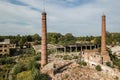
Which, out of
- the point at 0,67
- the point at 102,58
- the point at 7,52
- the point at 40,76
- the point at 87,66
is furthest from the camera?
the point at 7,52

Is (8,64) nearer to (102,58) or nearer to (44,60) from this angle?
(44,60)

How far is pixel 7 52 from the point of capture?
47594 millimetres

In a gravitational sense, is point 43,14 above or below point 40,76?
above

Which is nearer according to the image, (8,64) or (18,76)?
(18,76)

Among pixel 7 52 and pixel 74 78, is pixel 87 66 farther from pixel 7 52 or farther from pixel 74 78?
pixel 7 52

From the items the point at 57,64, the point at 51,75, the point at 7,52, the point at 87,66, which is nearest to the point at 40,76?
the point at 51,75

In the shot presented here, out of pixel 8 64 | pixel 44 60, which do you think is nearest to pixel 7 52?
pixel 8 64

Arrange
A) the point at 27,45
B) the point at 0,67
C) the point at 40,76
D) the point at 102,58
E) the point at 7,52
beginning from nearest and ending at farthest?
the point at 40,76 < the point at 102,58 < the point at 0,67 < the point at 7,52 < the point at 27,45

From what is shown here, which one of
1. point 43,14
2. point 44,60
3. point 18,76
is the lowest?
point 18,76

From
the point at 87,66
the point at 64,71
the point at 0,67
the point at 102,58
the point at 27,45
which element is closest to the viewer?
the point at 64,71

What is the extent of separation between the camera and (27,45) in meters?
60.3

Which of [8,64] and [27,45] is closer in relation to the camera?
[8,64]

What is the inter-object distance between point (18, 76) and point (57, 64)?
604 cm

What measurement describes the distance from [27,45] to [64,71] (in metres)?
35.8
